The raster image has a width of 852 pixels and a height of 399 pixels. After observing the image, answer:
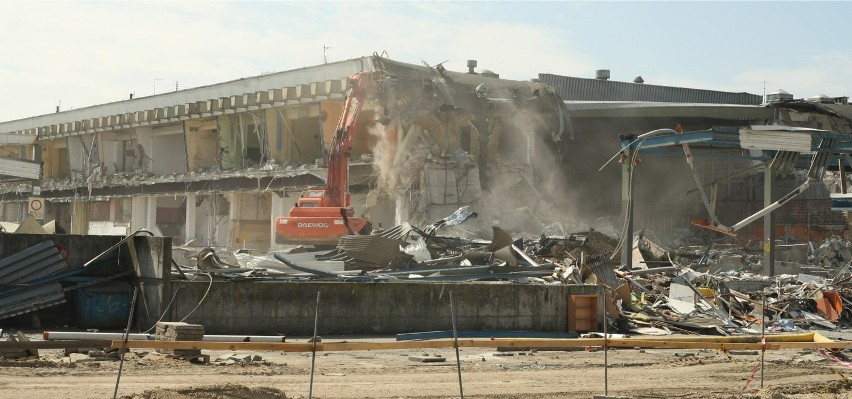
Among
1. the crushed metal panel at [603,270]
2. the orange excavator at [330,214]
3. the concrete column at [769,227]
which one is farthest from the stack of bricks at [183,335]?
the concrete column at [769,227]

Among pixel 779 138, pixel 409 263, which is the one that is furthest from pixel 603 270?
pixel 779 138

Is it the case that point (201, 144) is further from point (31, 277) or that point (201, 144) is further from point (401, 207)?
→ point (31, 277)

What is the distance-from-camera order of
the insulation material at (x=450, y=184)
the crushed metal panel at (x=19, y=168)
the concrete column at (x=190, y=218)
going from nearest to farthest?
1. the insulation material at (x=450, y=184)
2. the crushed metal panel at (x=19, y=168)
3. the concrete column at (x=190, y=218)

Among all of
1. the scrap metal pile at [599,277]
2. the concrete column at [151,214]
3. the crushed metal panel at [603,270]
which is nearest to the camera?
the scrap metal pile at [599,277]

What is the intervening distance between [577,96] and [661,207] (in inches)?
374

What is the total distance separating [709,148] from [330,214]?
10530 millimetres

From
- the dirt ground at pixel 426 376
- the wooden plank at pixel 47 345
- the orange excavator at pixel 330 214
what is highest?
the orange excavator at pixel 330 214

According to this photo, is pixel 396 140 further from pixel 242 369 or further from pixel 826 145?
pixel 242 369

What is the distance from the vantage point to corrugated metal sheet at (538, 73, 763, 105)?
5341 cm

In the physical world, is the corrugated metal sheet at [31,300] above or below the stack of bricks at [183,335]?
above

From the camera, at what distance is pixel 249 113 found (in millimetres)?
49000

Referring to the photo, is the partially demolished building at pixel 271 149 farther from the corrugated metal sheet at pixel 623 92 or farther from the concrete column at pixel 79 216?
the corrugated metal sheet at pixel 623 92

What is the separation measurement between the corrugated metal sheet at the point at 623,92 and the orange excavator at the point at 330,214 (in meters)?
22.6

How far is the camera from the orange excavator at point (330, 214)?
29.5 metres
